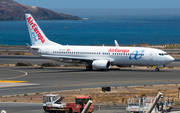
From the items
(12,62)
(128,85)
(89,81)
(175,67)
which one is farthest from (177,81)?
(12,62)

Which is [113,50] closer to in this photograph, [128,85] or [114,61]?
[114,61]

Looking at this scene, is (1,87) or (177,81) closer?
(1,87)

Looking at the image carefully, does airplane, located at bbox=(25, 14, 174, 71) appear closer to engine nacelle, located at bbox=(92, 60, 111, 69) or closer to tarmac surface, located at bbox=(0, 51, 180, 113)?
engine nacelle, located at bbox=(92, 60, 111, 69)

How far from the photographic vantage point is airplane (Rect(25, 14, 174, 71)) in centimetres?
5978

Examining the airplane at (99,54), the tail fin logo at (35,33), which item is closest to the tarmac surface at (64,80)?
the airplane at (99,54)

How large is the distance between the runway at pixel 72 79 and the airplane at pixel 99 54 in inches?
95.2

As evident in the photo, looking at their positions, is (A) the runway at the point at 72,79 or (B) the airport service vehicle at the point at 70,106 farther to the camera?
(A) the runway at the point at 72,79

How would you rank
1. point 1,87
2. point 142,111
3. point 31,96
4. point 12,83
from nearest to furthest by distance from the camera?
point 142,111 < point 31,96 < point 1,87 < point 12,83

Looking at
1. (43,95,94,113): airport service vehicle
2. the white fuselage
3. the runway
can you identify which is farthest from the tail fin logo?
(43,95,94,113): airport service vehicle

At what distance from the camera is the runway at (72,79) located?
145 feet

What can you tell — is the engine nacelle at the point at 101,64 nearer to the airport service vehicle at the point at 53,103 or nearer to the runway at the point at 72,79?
the runway at the point at 72,79

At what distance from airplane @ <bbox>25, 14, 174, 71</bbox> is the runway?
242 centimetres

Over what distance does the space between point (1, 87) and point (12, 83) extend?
3687 millimetres

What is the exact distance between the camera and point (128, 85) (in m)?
45.7
